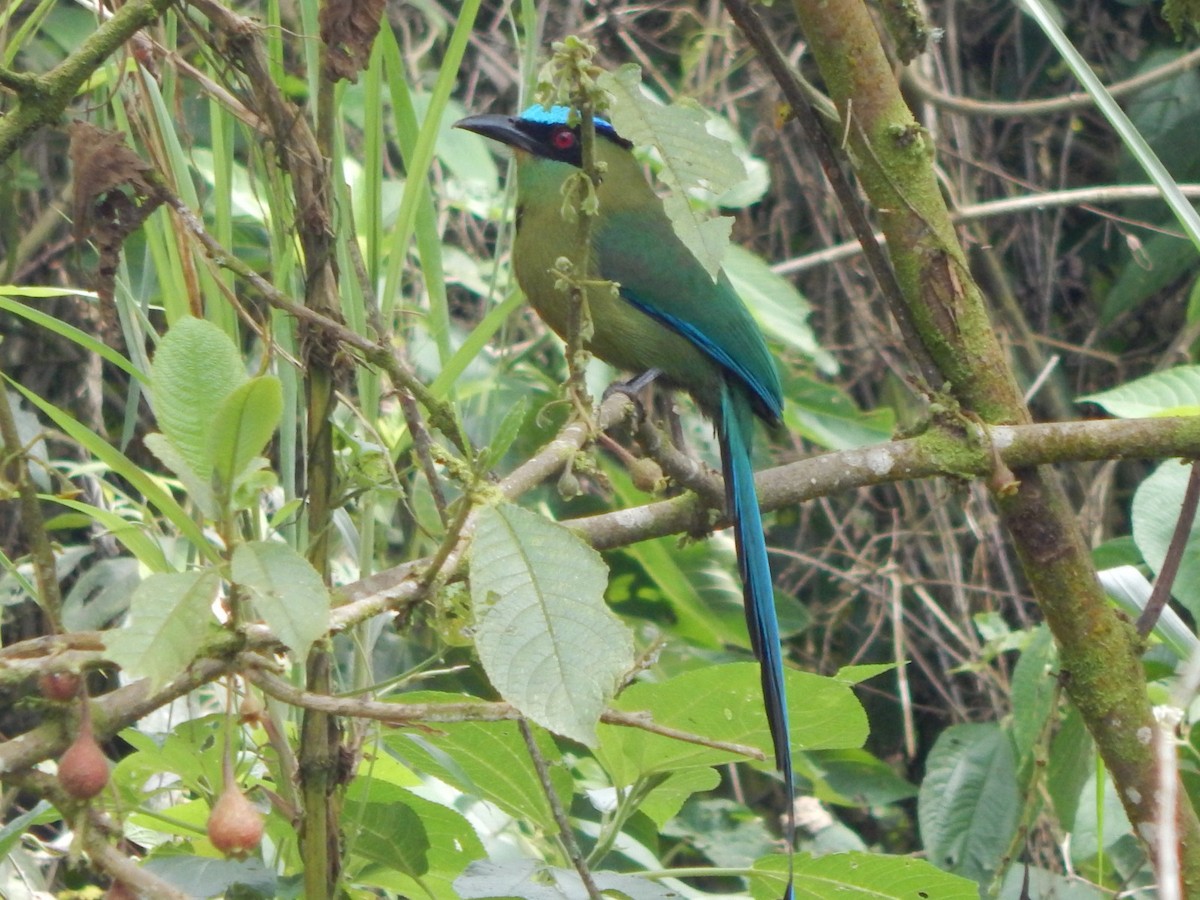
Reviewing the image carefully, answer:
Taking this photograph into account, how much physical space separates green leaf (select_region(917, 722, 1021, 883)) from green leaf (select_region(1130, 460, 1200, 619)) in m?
0.93

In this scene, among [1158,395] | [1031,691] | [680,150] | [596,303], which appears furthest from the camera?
[596,303]

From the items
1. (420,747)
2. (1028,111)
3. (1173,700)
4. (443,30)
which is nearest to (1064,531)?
(420,747)

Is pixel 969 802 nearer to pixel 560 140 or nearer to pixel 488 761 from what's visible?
pixel 560 140

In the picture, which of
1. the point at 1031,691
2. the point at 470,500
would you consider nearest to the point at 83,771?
the point at 470,500

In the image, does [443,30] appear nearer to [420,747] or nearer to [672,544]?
[672,544]

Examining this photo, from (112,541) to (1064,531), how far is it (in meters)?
2.08

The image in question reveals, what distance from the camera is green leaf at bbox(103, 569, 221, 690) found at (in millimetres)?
792

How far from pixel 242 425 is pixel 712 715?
59 cm

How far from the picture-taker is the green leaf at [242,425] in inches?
34.7

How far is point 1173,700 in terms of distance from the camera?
0.75 meters

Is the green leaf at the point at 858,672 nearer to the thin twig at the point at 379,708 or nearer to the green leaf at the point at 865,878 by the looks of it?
the green leaf at the point at 865,878

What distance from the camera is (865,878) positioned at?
133 cm

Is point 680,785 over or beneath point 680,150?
beneath

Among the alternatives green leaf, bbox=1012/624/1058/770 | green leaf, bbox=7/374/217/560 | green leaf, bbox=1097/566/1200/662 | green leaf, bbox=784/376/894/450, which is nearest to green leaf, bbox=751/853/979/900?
green leaf, bbox=7/374/217/560
